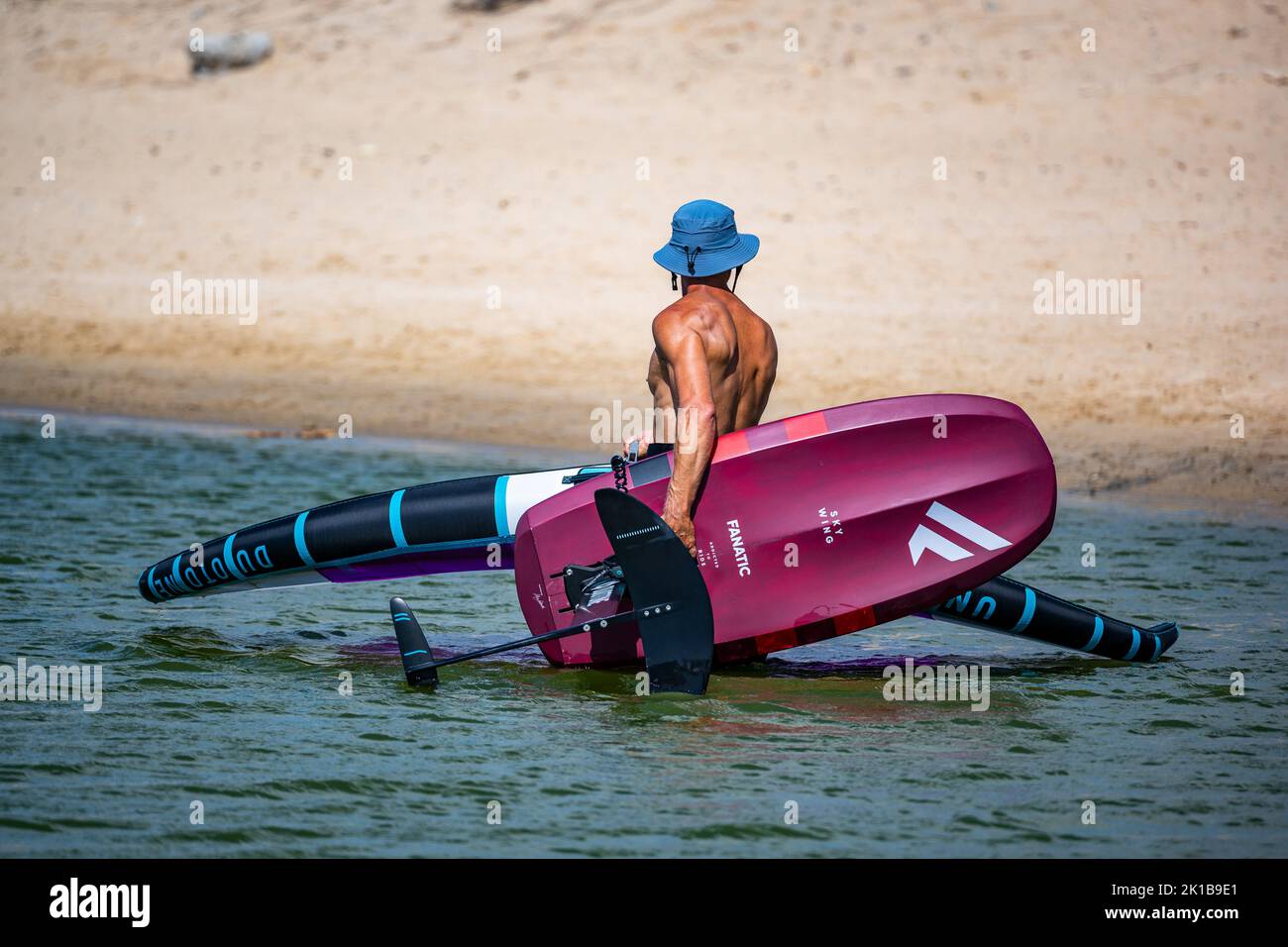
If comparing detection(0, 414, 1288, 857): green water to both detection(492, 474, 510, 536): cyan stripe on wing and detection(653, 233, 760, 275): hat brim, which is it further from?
detection(653, 233, 760, 275): hat brim

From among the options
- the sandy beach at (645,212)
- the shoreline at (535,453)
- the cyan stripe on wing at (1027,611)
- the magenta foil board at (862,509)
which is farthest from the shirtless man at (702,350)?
the sandy beach at (645,212)

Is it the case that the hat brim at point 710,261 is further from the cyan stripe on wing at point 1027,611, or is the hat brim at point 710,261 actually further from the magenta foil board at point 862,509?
the cyan stripe on wing at point 1027,611

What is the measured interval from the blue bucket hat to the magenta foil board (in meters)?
0.63

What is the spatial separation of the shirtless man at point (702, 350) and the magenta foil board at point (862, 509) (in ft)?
0.56

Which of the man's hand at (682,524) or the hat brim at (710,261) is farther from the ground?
the hat brim at (710,261)

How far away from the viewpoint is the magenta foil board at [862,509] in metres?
6.00

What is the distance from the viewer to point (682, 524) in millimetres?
5895

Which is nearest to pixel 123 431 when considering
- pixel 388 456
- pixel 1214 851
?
pixel 388 456

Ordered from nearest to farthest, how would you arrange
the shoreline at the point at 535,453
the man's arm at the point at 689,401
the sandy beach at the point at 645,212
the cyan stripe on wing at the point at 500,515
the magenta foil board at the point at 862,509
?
the man's arm at the point at 689,401 → the magenta foil board at the point at 862,509 → the cyan stripe on wing at the point at 500,515 → the shoreline at the point at 535,453 → the sandy beach at the point at 645,212

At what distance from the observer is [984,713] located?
6.21 m

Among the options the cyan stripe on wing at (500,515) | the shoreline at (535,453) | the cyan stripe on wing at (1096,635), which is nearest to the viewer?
the cyan stripe on wing at (500,515)

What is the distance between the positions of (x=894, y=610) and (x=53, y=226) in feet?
46.2

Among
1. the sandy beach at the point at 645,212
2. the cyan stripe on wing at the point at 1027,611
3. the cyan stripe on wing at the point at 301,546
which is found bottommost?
the cyan stripe on wing at the point at 1027,611

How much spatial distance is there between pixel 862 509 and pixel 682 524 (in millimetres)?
680
